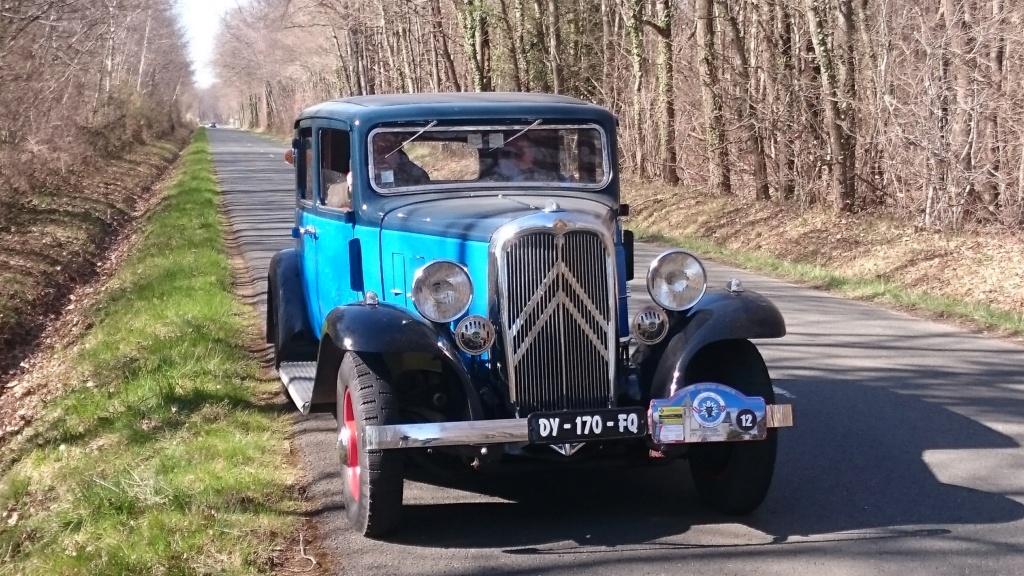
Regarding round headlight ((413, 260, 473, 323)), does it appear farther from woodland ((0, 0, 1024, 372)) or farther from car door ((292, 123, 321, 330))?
woodland ((0, 0, 1024, 372))

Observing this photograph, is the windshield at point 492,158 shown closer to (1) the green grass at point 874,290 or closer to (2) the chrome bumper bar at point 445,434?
(2) the chrome bumper bar at point 445,434

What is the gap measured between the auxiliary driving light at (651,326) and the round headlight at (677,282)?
0.18 feet

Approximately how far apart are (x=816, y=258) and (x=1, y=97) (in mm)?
13526

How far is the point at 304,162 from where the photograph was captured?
761 cm

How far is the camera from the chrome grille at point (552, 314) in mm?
5145

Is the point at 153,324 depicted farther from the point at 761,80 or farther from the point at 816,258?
the point at 761,80

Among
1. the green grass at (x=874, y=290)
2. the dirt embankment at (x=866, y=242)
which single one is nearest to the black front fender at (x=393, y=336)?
the green grass at (x=874, y=290)

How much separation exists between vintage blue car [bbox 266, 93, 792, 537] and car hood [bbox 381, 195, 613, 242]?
11 millimetres

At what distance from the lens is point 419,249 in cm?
576

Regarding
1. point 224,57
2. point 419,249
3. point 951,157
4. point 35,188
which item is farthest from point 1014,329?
point 224,57

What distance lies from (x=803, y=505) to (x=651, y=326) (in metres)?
1.08

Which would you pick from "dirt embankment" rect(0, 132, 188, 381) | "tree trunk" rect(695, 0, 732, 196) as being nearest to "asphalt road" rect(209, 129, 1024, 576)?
"dirt embankment" rect(0, 132, 188, 381)

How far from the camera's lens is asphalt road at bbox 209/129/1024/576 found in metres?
4.77

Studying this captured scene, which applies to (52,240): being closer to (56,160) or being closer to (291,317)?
(56,160)
